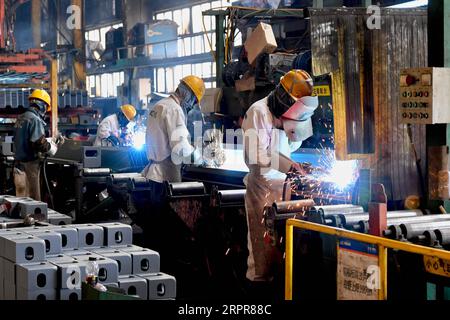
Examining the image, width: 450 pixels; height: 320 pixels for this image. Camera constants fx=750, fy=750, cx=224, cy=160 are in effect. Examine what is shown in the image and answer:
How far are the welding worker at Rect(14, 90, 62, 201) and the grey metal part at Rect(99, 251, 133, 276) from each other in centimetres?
625

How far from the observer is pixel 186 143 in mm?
7793

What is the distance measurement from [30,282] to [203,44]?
19068mm

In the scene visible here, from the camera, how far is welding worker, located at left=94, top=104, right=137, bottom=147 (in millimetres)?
13031

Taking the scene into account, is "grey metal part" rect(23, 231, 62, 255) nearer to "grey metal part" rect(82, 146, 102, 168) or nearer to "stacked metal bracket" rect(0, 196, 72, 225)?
"stacked metal bracket" rect(0, 196, 72, 225)

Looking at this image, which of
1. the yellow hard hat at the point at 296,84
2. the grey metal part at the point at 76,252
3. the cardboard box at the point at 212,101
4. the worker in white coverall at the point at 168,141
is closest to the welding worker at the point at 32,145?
the cardboard box at the point at 212,101

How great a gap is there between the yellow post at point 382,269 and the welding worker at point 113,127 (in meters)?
9.24

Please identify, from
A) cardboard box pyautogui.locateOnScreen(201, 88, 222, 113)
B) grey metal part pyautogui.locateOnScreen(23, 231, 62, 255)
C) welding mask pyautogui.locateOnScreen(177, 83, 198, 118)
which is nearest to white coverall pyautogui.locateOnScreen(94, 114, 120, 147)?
cardboard box pyautogui.locateOnScreen(201, 88, 222, 113)

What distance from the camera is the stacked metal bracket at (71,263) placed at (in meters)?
3.90

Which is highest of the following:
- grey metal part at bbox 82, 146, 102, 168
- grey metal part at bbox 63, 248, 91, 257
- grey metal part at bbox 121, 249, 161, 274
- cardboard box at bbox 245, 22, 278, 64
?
cardboard box at bbox 245, 22, 278, 64

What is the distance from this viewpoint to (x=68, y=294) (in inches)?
154

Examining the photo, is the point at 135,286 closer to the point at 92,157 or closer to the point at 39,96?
the point at 92,157

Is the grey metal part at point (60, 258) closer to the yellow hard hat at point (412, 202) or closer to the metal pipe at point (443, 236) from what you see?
the metal pipe at point (443, 236)

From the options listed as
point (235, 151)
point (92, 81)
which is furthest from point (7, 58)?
point (92, 81)
